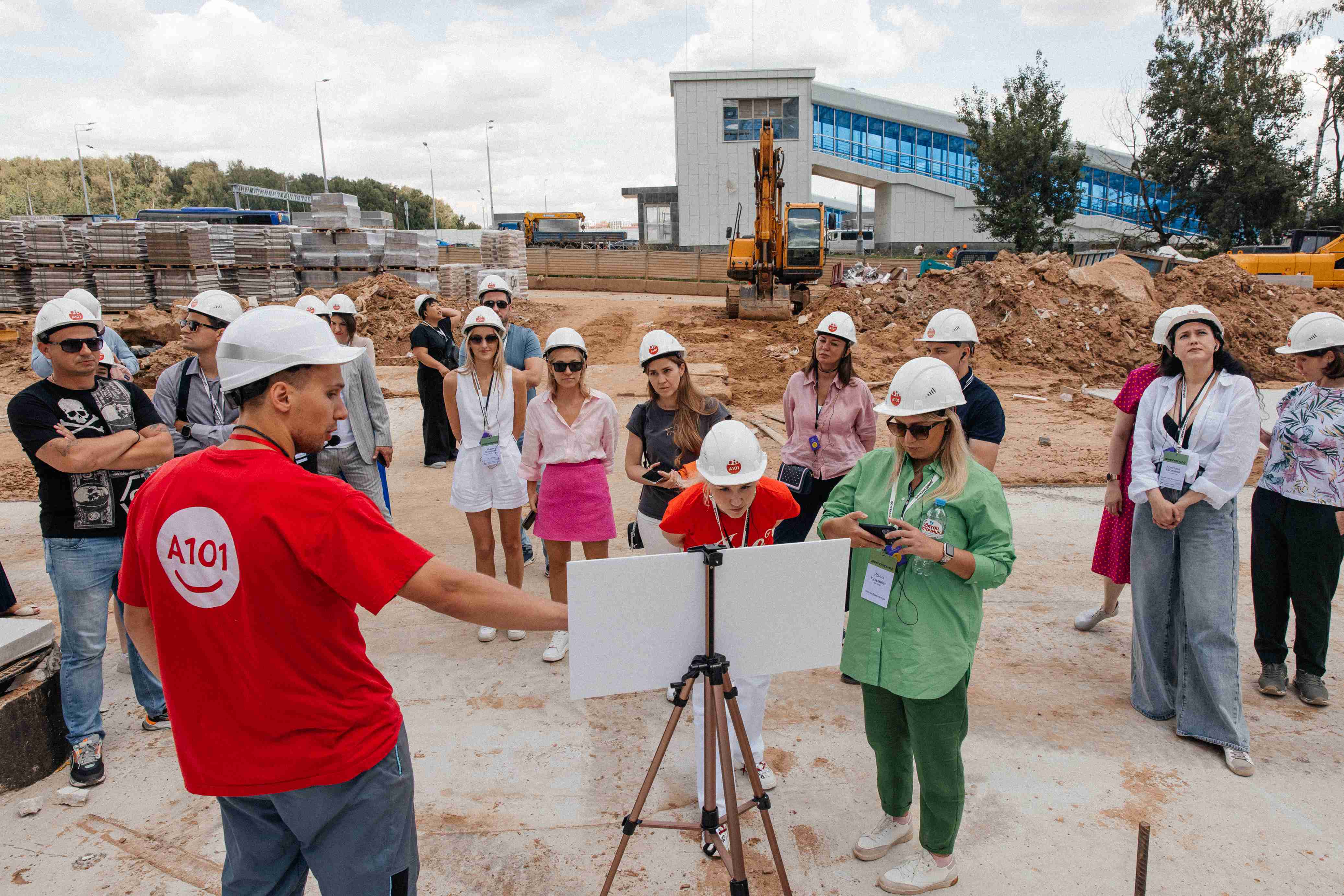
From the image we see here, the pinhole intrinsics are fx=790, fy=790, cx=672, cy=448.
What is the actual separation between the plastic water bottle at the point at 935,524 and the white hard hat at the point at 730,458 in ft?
1.88

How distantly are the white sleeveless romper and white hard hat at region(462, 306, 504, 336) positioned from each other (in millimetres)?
306

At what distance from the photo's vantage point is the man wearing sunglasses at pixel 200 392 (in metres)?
4.39

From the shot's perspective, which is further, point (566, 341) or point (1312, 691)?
point (566, 341)

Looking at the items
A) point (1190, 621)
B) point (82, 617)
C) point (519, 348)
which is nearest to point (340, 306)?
point (519, 348)

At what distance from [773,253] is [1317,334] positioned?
1701cm

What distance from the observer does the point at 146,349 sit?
14.7 m

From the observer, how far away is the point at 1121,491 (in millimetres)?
4324

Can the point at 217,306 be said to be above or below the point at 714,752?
above

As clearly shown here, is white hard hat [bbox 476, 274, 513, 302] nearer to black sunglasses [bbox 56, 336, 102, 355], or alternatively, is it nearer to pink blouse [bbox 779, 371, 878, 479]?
pink blouse [bbox 779, 371, 878, 479]

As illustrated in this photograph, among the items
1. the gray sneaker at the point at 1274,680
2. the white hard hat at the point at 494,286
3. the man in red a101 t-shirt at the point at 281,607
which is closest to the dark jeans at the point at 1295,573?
the gray sneaker at the point at 1274,680

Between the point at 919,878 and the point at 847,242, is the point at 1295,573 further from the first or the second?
the point at 847,242

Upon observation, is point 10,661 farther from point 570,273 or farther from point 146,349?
point 570,273

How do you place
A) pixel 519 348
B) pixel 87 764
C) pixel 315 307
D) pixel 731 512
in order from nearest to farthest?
pixel 731 512, pixel 87 764, pixel 315 307, pixel 519 348

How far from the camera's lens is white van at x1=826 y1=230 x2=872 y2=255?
4169cm
